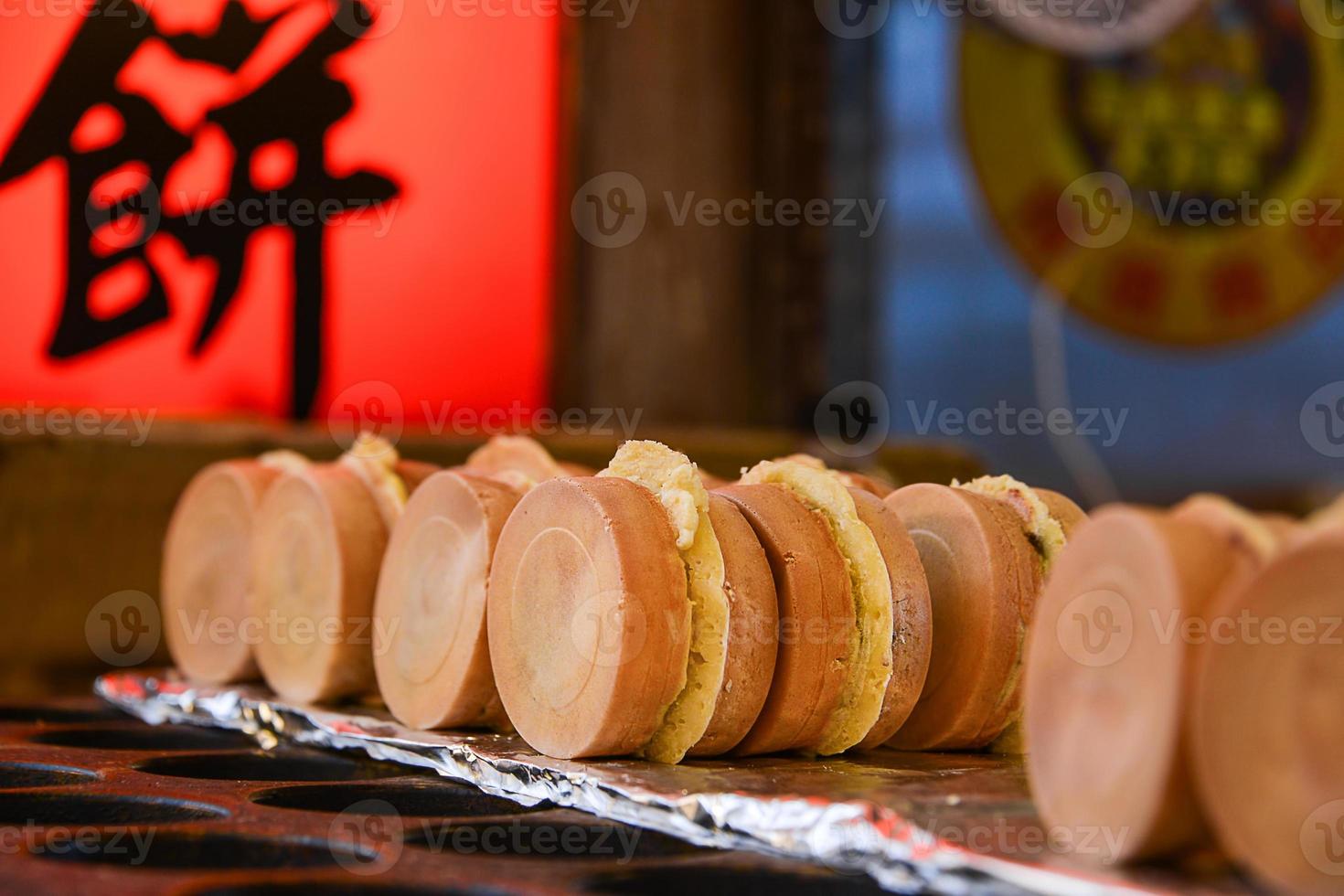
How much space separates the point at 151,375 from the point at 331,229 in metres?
0.67

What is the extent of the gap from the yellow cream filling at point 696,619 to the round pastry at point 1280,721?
2.45 feet

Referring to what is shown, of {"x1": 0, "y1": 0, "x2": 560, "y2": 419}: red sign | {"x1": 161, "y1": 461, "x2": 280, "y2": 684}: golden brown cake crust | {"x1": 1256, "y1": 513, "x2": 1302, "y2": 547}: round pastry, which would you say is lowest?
{"x1": 161, "y1": 461, "x2": 280, "y2": 684}: golden brown cake crust

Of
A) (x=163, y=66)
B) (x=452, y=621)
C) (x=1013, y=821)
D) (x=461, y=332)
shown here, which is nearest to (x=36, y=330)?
(x=163, y=66)

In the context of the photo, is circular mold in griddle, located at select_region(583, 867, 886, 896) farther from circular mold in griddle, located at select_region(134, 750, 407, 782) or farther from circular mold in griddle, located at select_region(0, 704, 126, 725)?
circular mold in griddle, located at select_region(0, 704, 126, 725)

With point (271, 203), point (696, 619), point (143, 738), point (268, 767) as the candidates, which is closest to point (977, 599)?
point (696, 619)

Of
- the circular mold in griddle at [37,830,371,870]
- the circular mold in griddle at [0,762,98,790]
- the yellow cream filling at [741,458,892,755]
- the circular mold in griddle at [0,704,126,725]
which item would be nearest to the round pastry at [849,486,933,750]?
the yellow cream filling at [741,458,892,755]

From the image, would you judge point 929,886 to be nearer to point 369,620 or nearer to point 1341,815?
point 1341,815

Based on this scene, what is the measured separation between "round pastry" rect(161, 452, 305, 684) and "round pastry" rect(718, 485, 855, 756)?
113 centimetres

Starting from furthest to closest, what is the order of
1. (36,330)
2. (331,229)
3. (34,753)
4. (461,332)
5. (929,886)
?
(461,332), (331,229), (36,330), (34,753), (929,886)

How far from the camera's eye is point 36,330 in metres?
3.61

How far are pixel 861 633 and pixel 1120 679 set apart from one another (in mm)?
661

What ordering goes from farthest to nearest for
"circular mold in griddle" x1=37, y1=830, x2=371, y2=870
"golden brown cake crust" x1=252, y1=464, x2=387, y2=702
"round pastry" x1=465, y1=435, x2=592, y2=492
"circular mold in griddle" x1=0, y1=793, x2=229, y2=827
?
"golden brown cake crust" x1=252, y1=464, x2=387, y2=702 → "round pastry" x1=465, y1=435, x2=592, y2=492 → "circular mold in griddle" x1=0, y1=793, x2=229, y2=827 → "circular mold in griddle" x1=37, y1=830, x2=371, y2=870

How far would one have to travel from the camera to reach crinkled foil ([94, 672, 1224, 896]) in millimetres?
1422

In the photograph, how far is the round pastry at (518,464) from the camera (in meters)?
2.41
